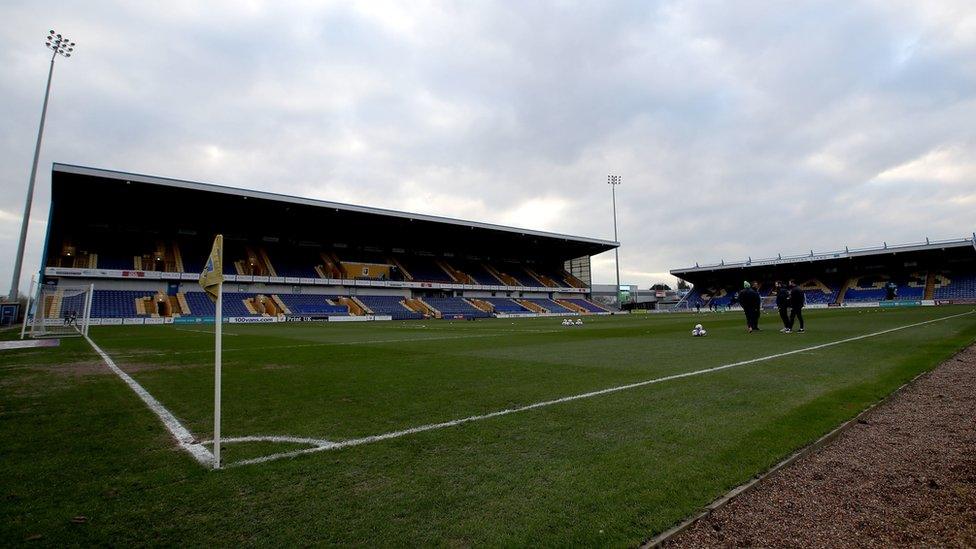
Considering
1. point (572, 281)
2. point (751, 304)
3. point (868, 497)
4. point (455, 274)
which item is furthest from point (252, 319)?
point (572, 281)

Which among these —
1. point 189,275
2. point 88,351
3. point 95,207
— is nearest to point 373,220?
point 189,275

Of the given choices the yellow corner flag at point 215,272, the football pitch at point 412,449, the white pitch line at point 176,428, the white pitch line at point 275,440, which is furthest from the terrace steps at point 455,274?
the yellow corner flag at point 215,272

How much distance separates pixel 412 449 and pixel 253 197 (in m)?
39.8

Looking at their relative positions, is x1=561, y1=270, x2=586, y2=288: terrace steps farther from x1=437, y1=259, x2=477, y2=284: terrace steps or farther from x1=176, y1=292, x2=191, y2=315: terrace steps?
x1=176, y1=292, x2=191, y2=315: terrace steps

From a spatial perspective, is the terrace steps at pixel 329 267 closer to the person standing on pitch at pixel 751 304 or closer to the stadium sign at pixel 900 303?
the person standing on pitch at pixel 751 304

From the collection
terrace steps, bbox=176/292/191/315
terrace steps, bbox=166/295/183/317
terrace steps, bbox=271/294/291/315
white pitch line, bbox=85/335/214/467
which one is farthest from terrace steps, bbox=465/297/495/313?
white pitch line, bbox=85/335/214/467

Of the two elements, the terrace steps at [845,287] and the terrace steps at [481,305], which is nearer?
the terrace steps at [481,305]

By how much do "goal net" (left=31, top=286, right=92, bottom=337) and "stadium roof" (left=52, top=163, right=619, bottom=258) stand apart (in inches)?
359

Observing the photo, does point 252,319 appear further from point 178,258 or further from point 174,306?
point 178,258

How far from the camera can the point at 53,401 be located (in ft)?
19.4

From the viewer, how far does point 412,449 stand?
12.4 ft

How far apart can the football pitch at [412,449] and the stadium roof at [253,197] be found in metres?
31.7

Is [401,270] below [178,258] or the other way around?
below

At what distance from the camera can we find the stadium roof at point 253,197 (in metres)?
32.6
